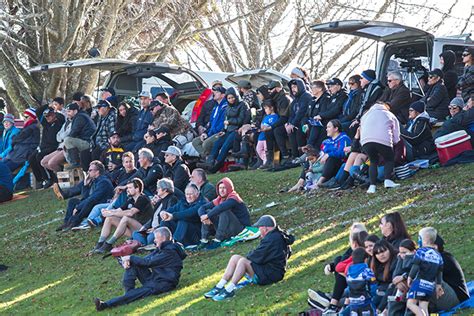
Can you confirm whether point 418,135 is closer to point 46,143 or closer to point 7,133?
point 46,143

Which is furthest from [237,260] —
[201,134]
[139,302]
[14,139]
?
[14,139]

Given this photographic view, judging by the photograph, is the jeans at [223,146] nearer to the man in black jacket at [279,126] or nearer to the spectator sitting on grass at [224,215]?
the man in black jacket at [279,126]

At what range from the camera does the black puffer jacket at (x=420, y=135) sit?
17094 millimetres

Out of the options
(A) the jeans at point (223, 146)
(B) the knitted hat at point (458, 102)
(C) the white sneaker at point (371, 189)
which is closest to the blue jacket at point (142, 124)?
(A) the jeans at point (223, 146)

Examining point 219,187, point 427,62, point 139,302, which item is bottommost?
point 139,302

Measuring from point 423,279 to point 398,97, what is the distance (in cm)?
821

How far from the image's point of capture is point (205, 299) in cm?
1288

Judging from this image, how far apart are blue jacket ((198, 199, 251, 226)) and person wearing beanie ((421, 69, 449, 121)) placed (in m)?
4.24

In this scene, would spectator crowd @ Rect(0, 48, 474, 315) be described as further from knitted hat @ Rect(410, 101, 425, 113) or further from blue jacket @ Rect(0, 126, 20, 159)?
blue jacket @ Rect(0, 126, 20, 159)

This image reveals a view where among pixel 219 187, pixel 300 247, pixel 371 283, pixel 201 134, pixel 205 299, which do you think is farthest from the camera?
pixel 201 134

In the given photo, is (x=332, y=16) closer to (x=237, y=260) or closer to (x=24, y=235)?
(x=24, y=235)

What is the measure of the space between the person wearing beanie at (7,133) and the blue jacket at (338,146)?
422 inches

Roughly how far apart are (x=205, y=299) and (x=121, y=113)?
999cm

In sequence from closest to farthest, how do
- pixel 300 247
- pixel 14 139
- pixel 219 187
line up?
pixel 300 247 → pixel 219 187 → pixel 14 139
